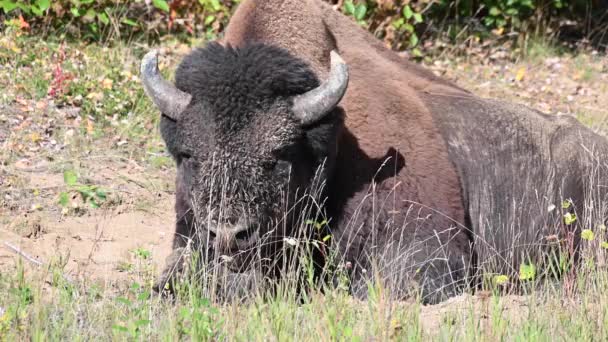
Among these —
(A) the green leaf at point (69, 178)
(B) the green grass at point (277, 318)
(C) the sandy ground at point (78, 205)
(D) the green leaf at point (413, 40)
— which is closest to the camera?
(B) the green grass at point (277, 318)

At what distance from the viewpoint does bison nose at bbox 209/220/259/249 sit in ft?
17.7

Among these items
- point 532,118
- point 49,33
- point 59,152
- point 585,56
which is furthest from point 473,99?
point 585,56

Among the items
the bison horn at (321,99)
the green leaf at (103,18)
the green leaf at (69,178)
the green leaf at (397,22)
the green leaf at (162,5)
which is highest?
the bison horn at (321,99)

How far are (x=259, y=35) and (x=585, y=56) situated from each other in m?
7.47

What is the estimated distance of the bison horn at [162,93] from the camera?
18.9 feet

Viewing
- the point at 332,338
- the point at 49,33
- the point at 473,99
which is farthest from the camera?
the point at 49,33

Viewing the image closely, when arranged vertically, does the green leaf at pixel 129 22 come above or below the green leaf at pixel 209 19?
below

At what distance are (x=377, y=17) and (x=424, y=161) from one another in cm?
495

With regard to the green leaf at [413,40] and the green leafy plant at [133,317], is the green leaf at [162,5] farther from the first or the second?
the green leafy plant at [133,317]

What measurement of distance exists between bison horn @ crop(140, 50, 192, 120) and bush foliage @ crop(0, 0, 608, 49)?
3857 mm

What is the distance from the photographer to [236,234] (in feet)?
17.9

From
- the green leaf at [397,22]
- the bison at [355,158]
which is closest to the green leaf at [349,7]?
the green leaf at [397,22]

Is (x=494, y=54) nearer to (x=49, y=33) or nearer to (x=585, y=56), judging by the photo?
(x=585, y=56)

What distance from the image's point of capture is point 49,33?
33.3ft
